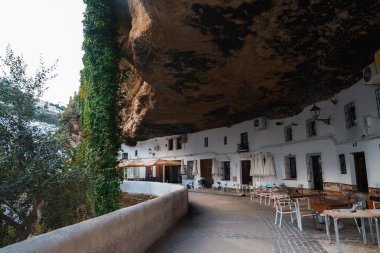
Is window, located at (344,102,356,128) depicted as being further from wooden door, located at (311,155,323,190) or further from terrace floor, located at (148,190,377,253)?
terrace floor, located at (148,190,377,253)

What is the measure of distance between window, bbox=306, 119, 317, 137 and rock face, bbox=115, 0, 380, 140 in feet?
2.90

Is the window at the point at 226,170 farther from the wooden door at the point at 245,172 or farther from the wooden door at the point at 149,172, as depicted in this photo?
the wooden door at the point at 149,172

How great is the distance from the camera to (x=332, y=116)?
13.0m

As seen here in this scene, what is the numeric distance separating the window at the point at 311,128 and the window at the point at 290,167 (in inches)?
73.1

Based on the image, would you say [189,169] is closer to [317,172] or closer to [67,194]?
[317,172]

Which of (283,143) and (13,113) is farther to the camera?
(283,143)

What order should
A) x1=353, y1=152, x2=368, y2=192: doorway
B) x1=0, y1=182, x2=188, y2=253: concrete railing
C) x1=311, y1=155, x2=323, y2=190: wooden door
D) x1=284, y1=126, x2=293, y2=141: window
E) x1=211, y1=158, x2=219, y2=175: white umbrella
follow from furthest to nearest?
x1=211, y1=158, x2=219, y2=175: white umbrella → x1=284, y1=126, x2=293, y2=141: window → x1=311, y1=155, x2=323, y2=190: wooden door → x1=353, y1=152, x2=368, y2=192: doorway → x1=0, y1=182, x2=188, y2=253: concrete railing

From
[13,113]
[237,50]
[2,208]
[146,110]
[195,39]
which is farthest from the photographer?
[146,110]

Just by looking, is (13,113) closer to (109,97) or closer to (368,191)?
(109,97)

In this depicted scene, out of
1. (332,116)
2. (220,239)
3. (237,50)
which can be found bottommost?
(220,239)

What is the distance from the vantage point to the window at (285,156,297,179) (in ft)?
52.6

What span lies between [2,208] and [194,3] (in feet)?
20.3

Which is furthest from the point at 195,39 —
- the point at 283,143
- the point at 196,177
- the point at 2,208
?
the point at 196,177

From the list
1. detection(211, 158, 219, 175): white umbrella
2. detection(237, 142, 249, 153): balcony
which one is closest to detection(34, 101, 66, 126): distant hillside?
detection(237, 142, 249, 153): balcony
